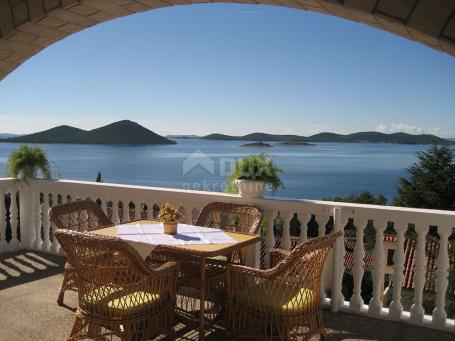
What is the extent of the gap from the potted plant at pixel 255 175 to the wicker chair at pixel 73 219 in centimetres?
141

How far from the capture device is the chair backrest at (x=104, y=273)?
2711 millimetres

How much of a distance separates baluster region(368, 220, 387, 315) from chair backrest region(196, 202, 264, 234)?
1.04 meters

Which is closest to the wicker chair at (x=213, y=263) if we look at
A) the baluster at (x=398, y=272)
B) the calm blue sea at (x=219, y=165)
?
the calm blue sea at (x=219, y=165)

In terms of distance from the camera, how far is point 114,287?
278 cm

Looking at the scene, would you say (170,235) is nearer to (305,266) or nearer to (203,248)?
(203,248)

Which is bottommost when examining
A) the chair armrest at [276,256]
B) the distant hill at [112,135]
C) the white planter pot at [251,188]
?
the chair armrest at [276,256]

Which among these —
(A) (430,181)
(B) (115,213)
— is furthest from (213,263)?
(A) (430,181)

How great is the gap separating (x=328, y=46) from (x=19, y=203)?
2853cm

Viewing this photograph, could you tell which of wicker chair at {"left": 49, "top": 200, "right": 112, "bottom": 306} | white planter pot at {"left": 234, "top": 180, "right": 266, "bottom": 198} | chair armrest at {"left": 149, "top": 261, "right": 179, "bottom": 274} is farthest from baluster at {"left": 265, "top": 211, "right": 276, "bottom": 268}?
wicker chair at {"left": 49, "top": 200, "right": 112, "bottom": 306}

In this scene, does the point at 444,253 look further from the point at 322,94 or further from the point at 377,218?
the point at 322,94

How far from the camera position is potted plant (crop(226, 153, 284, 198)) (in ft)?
14.2

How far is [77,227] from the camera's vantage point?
430cm

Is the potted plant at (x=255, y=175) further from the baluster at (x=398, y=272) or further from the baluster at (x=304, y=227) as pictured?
the baluster at (x=398, y=272)

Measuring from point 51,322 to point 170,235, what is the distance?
1.20 metres
